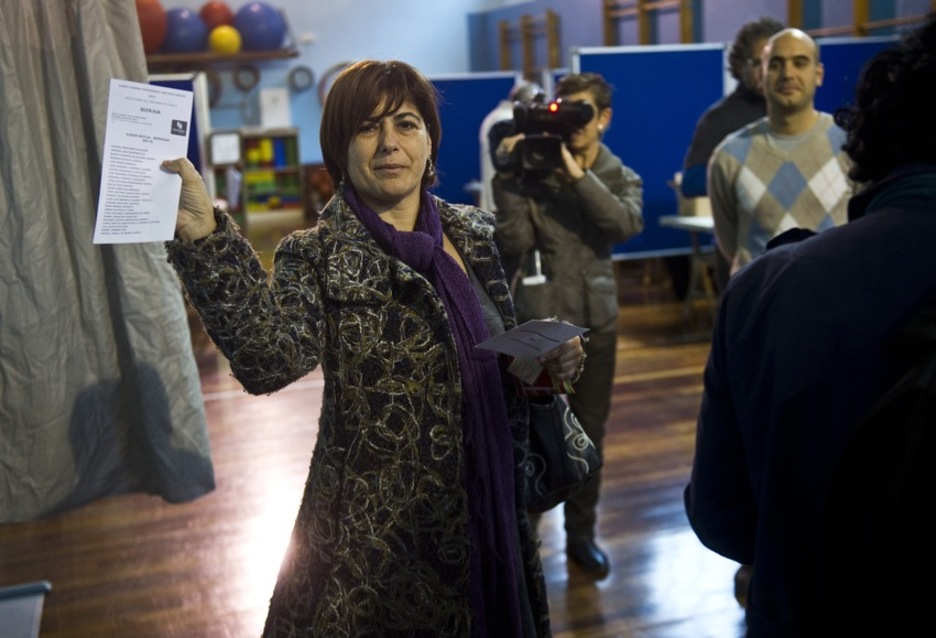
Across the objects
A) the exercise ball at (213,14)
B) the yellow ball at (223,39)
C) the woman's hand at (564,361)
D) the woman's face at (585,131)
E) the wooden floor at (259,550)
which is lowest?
the wooden floor at (259,550)

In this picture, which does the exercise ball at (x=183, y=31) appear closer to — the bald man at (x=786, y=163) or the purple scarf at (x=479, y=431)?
the bald man at (x=786, y=163)

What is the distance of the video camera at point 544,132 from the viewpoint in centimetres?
292

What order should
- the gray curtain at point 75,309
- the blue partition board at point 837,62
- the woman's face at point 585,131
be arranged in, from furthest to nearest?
1. the blue partition board at point 837,62
2. the woman's face at point 585,131
3. the gray curtain at point 75,309

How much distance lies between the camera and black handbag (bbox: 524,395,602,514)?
70.0 inches

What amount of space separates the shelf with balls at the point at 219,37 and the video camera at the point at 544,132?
1052cm

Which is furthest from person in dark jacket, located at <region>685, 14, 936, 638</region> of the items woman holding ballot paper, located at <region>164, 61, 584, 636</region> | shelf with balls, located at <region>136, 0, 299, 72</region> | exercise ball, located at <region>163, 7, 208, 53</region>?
exercise ball, located at <region>163, 7, 208, 53</region>

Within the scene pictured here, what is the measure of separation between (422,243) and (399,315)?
0.12 metres

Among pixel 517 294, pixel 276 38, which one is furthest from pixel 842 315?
pixel 276 38

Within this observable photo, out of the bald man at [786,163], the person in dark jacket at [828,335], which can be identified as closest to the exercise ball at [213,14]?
the bald man at [786,163]

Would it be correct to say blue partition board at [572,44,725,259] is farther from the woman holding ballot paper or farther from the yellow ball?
the yellow ball

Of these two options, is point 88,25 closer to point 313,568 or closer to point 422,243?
point 422,243

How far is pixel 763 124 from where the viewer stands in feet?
9.90

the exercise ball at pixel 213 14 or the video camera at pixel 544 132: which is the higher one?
the exercise ball at pixel 213 14

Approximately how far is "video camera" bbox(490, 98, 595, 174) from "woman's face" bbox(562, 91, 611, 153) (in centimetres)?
2
